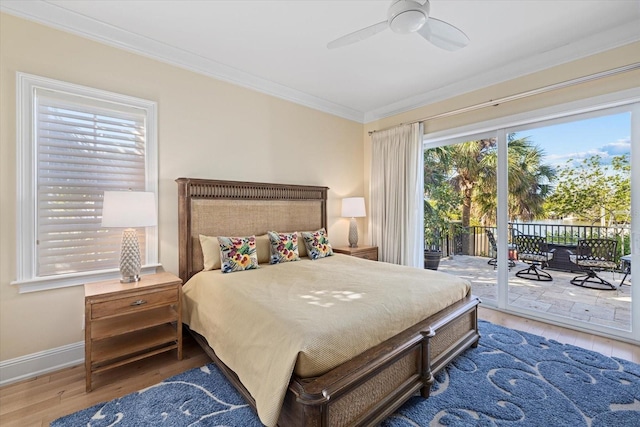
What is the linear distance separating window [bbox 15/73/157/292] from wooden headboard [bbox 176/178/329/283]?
32 cm

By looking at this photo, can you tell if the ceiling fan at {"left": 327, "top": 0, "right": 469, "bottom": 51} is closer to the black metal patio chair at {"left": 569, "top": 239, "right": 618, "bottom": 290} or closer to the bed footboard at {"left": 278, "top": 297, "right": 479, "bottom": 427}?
the bed footboard at {"left": 278, "top": 297, "right": 479, "bottom": 427}

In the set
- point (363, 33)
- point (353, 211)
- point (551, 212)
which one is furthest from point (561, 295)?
point (363, 33)

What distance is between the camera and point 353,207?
14.3ft

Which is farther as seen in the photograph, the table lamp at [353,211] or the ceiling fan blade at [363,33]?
the table lamp at [353,211]

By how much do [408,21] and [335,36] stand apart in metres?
1.04

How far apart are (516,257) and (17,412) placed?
4669 millimetres

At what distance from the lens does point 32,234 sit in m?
2.26

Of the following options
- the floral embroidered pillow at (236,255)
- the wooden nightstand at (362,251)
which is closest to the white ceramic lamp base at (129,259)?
the floral embroidered pillow at (236,255)

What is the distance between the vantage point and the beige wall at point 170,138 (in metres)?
2.19

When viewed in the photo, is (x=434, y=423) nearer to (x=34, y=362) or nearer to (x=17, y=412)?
(x=17, y=412)

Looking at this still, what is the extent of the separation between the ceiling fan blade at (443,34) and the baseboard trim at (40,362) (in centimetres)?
364

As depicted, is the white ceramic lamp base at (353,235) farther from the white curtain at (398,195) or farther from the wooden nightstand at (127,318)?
the wooden nightstand at (127,318)

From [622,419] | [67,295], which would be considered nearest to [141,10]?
[67,295]

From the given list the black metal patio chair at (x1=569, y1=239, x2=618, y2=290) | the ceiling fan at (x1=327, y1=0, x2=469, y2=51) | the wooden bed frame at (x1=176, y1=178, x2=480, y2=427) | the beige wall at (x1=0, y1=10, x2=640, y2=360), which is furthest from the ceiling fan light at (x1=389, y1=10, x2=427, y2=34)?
the black metal patio chair at (x1=569, y1=239, x2=618, y2=290)
